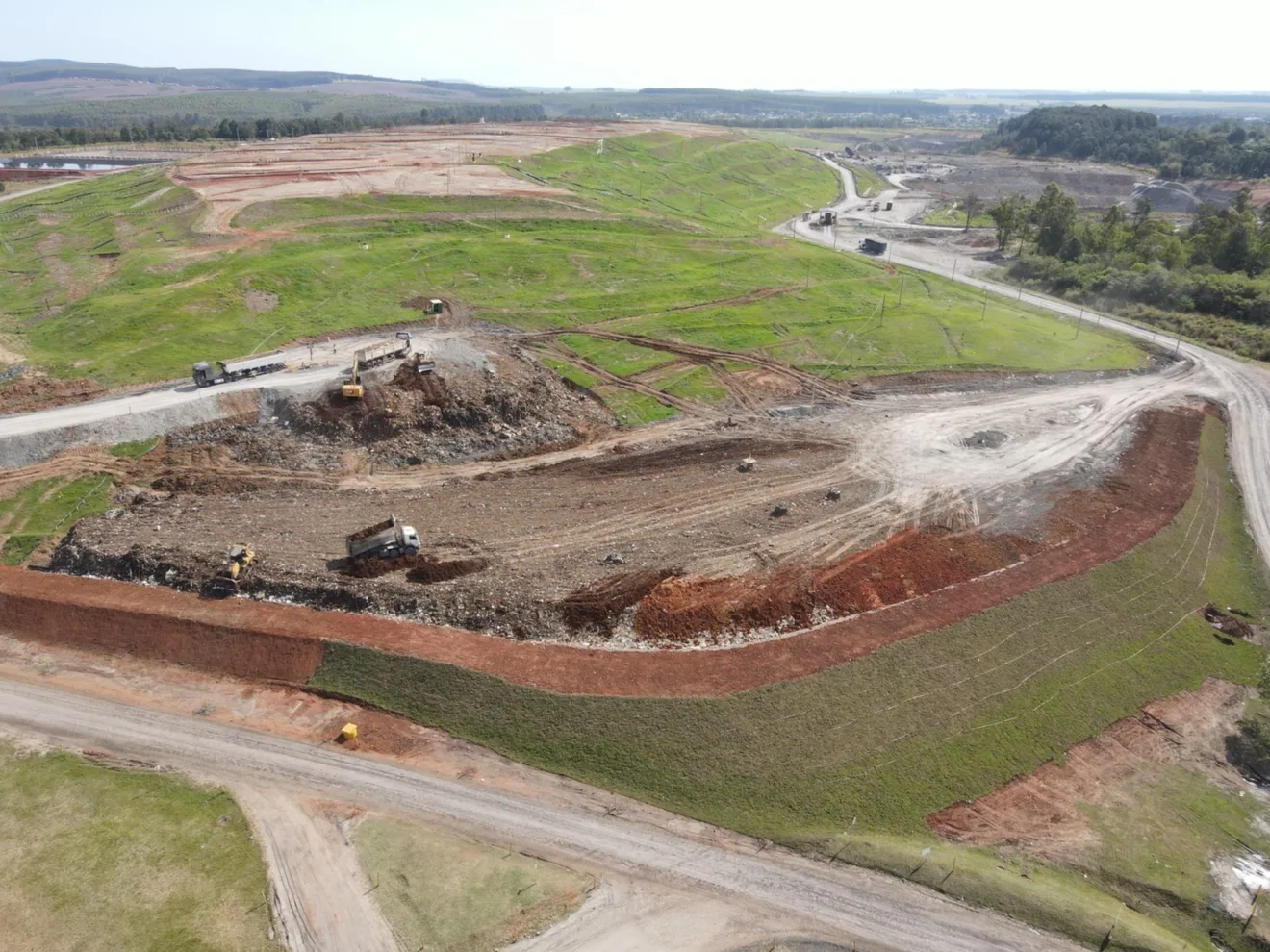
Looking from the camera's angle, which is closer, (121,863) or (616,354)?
(121,863)

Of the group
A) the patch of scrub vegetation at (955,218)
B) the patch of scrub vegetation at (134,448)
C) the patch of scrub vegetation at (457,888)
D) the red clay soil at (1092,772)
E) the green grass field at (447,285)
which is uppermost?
the patch of scrub vegetation at (955,218)

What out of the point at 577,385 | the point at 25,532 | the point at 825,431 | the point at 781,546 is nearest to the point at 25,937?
the point at 25,532

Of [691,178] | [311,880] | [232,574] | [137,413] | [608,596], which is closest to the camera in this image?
[311,880]

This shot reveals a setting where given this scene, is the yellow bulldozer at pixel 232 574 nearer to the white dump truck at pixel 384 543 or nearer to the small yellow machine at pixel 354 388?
the white dump truck at pixel 384 543

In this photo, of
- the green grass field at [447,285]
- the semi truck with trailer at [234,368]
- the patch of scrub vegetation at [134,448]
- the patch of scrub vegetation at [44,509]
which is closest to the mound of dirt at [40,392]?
the green grass field at [447,285]

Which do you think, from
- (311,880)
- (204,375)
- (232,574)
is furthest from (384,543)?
(204,375)

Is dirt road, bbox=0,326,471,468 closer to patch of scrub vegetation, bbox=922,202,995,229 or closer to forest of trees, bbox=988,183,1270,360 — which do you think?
forest of trees, bbox=988,183,1270,360

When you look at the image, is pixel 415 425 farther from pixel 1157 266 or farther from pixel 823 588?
pixel 1157 266

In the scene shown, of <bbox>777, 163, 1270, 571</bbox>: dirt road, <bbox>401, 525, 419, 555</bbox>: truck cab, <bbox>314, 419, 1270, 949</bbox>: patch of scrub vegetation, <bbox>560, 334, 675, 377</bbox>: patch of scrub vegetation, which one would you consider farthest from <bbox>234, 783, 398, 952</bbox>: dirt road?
<bbox>777, 163, 1270, 571</bbox>: dirt road
